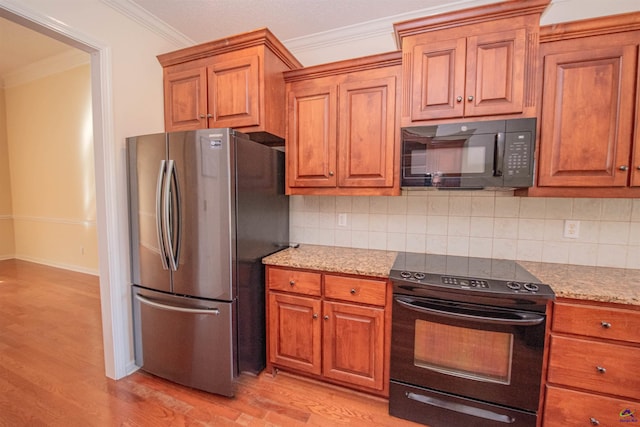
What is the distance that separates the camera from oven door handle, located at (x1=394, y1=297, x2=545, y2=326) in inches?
53.8

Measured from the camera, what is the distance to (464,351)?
4.99ft

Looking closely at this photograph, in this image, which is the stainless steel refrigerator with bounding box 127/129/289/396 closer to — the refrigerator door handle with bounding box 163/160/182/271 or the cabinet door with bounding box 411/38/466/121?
the refrigerator door handle with bounding box 163/160/182/271

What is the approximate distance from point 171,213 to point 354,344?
1.49m

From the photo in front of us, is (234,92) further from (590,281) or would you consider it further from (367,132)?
(590,281)

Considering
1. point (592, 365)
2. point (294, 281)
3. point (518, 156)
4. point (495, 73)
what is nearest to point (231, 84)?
point (294, 281)

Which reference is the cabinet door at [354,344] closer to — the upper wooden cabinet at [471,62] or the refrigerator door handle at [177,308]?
the refrigerator door handle at [177,308]

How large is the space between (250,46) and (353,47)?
93 centimetres

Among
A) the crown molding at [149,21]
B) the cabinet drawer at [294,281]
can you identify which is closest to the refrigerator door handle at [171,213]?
the cabinet drawer at [294,281]

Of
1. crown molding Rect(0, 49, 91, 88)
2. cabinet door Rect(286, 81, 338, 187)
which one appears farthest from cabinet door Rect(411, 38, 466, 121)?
crown molding Rect(0, 49, 91, 88)

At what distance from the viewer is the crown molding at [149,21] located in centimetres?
191

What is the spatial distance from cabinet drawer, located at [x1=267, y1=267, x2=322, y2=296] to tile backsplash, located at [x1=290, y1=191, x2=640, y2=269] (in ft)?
2.07

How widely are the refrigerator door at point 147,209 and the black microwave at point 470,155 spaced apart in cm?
166

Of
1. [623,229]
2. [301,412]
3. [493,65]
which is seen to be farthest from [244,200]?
[623,229]

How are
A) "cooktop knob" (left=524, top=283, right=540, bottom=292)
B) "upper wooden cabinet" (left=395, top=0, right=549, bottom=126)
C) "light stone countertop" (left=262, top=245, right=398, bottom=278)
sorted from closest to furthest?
"cooktop knob" (left=524, top=283, right=540, bottom=292) < "upper wooden cabinet" (left=395, top=0, right=549, bottom=126) < "light stone countertop" (left=262, top=245, right=398, bottom=278)
